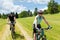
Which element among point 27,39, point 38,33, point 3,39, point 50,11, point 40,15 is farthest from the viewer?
point 50,11

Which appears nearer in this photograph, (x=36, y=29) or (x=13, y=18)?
(x=36, y=29)

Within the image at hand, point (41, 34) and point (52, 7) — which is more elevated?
point (41, 34)

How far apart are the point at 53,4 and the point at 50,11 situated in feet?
20.0

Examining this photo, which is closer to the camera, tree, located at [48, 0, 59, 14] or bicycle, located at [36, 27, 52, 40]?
bicycle, located at [36, 27, 52, 40]

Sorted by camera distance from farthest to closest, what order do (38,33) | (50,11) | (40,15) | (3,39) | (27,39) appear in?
(50,11) < (3,39) < (27,39) < (38,33) < (40,15)

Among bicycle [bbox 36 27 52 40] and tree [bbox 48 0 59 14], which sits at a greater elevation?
bicycle [bbox 36 27 52 40]

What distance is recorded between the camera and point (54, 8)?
396 feet

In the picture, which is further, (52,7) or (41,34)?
(52,7)

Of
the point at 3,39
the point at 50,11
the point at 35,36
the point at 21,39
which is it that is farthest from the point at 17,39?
the point at 50,11

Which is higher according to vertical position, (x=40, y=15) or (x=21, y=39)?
(x=40, y=15)

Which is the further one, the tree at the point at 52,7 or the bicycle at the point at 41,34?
the tree at the point at 52,7

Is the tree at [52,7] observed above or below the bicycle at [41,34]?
below

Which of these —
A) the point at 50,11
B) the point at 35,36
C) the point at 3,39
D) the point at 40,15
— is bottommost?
the point at 50,11

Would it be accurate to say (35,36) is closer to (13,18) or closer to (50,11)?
(13,18)
